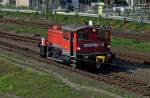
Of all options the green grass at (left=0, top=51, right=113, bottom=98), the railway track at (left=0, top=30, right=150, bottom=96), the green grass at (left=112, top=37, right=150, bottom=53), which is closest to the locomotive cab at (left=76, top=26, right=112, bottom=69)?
the railway track at (left=0, top=30, right=150, bottom=96)

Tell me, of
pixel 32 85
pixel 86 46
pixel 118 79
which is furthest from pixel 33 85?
pixel 86 46

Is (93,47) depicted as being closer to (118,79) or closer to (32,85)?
(118,79)

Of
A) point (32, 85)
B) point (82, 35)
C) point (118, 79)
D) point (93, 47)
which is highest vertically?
point (82, 35)

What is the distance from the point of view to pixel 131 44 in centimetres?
3603

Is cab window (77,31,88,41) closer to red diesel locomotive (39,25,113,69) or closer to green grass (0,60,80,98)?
red diesel locomotive (39,25,113,69)

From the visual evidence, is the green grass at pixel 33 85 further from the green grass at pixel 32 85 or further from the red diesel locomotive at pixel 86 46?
the red diesel locomotive at pixel 86 46

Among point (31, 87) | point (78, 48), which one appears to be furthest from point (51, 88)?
point (78, 48)

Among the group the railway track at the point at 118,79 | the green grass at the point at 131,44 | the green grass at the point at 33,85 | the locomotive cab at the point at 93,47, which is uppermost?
the locomotive cab at the point at 93,47

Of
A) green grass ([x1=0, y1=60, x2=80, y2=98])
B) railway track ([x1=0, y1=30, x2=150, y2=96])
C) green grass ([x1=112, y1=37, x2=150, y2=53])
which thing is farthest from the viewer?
green grass ([x1=112, y1=37, x2=150, y2=53])

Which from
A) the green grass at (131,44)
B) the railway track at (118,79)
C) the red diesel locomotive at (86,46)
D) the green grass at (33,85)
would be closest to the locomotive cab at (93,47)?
the red diesel locomotive at (86,46)

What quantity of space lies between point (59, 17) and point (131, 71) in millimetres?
34136

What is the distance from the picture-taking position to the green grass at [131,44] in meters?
33.8

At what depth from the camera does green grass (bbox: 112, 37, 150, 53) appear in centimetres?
3378

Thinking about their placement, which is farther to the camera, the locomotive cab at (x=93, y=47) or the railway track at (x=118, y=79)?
the locomotive cab at (x=93, y=47)
